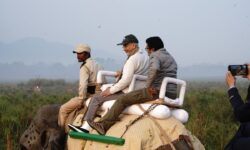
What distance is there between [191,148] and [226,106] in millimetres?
16123

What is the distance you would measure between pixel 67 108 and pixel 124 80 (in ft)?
3.34

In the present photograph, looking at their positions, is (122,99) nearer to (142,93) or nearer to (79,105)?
(142,93)

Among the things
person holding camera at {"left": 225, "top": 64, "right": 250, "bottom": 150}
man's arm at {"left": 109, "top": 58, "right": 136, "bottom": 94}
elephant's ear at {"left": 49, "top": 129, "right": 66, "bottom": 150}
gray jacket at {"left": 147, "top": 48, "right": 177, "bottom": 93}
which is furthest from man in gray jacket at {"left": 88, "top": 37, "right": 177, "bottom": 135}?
person holding camera at {"left": 225, "top": 64, "right": 250, "bottom": 150}

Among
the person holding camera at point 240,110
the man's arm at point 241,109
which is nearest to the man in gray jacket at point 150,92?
the person holding camera at point 240,110

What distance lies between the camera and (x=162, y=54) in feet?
23.0

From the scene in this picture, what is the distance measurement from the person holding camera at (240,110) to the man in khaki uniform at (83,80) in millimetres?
2802

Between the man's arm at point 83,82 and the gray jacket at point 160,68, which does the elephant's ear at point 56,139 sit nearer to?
the man's arm at point 83,82

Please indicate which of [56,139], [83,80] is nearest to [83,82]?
[83,80]

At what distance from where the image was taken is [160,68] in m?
6.93

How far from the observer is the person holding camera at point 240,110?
489 cm

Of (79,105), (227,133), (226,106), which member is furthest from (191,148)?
(226,106)

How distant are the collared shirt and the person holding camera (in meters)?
2.79

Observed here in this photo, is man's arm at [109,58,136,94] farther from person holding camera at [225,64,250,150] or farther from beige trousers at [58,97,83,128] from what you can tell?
person holding camera at [225,64,250,150]

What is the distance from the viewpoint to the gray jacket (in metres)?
6.72
